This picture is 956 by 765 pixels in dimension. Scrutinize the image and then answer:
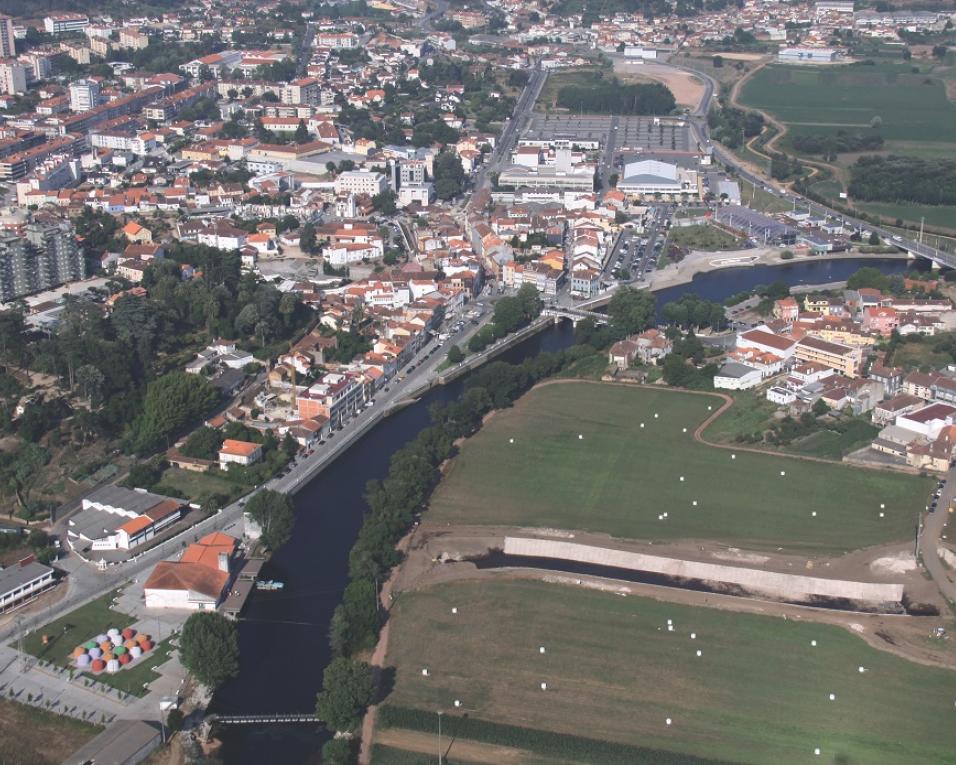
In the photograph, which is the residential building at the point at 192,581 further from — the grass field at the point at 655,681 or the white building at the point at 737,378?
the white building at the point at 737,378

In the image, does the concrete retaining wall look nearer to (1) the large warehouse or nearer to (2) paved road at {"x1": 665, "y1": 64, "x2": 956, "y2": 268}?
(2) paved road at {"x1": 665, "y1": 64, "x2": 956, "y2": 268}

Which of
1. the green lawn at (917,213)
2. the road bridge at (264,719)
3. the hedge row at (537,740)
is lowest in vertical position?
the road bridge at (264,719)

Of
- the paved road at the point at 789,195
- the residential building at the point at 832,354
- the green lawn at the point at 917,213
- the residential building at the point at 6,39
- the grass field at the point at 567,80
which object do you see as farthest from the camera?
the residential building at the point at 6,39

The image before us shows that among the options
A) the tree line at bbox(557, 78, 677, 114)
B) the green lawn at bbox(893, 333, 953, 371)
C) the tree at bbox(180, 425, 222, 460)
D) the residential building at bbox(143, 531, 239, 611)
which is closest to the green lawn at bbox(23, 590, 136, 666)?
the residential building at bbox(143, 531, 239, 611)

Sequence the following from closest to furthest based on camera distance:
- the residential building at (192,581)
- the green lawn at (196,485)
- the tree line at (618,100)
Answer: the residential building at (192,581)
the green lawn at (196,485)
the tree line at (618,100)

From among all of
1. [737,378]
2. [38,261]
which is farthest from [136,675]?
[38,261]

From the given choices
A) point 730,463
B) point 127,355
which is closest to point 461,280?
point 127,355

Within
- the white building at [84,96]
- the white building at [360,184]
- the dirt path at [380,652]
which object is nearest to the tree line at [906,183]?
the white building at [360,184]
